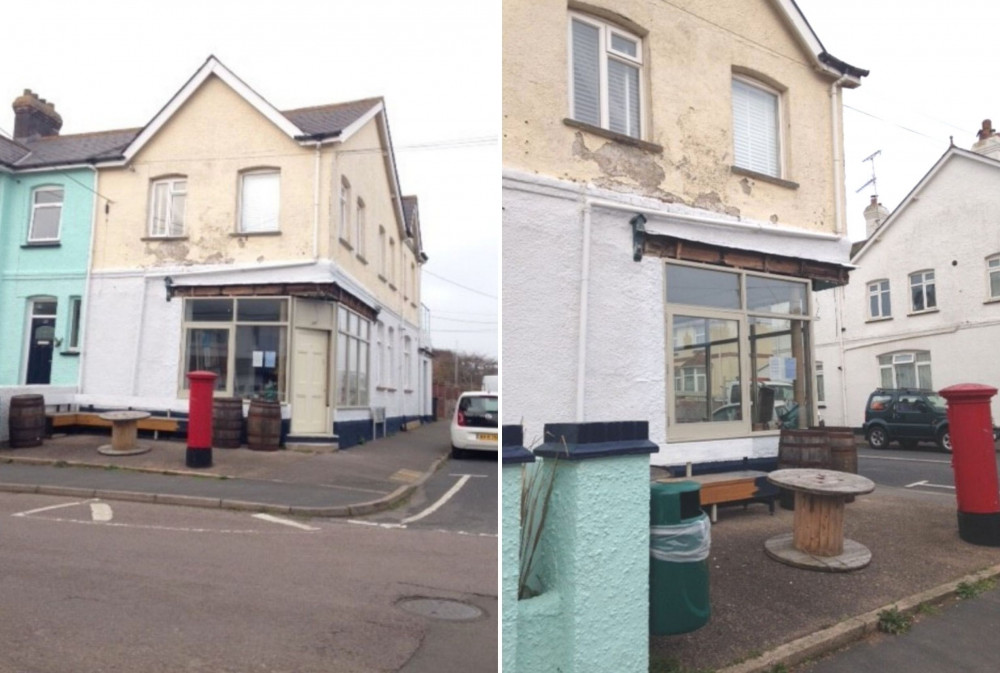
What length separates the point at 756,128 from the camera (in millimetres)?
5086

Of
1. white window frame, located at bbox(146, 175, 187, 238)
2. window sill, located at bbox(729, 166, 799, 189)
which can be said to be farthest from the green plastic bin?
window sill, located at bbox(729, 166, 799, 189)

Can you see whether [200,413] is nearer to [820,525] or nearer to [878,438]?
[820,525]

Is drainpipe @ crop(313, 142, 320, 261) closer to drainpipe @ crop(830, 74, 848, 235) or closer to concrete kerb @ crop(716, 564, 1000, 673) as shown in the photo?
concrete kerb @ crop(716, 564, 1000, 673)

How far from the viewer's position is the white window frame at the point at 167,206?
2413mm

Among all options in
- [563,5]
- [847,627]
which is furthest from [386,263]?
[847,627]

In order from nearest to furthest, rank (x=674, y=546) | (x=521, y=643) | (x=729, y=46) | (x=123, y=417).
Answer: (x=521, y=643)
(x=123, y=417)
(x=674, y=546)
(x=729, y=46)

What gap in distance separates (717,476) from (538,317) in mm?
2833

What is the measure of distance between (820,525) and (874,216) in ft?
8.93

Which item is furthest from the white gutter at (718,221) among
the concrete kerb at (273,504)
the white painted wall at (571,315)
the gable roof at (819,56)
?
the concrete kerb at (273,504)

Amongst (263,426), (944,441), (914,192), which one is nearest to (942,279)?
(914,192)

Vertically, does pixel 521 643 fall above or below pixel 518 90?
below

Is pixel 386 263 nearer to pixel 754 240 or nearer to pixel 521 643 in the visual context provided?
pixel 521 643

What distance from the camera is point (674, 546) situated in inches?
114

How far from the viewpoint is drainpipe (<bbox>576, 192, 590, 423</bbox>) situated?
2936 mm
